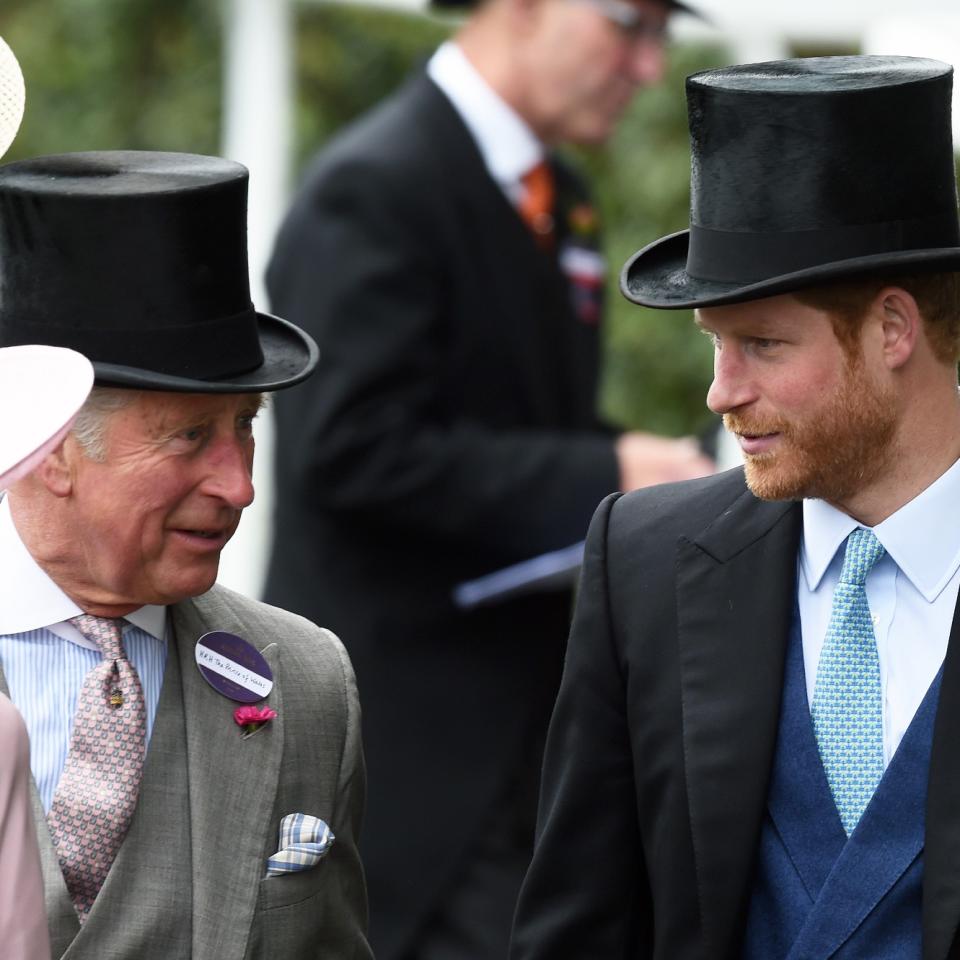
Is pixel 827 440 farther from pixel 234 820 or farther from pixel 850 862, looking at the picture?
pixel 234 820

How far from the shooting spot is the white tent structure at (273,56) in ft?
21.0

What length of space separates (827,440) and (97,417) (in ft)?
3.55

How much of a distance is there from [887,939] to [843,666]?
395 mm

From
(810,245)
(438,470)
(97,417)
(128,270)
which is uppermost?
(810,245)

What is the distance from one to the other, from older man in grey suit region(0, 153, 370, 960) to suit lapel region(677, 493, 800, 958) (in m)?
0.60

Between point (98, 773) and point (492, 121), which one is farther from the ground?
point (492, 121)

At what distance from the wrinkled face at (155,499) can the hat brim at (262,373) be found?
2.1 inches

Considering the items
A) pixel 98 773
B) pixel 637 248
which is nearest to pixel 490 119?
pixel 98 773

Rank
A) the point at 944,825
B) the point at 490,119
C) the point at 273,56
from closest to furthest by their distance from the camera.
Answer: the point at 944,825 < the point at 490,119 < the point at 273,56

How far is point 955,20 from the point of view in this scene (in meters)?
5.97

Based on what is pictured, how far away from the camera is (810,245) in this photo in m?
3.04

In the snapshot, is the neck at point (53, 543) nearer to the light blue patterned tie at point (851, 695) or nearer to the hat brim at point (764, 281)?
the hat brim at point (764, 281)

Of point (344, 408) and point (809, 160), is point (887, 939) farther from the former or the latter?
point (344, 408)

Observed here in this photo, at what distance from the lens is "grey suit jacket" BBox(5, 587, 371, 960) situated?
3078 millimetres
